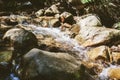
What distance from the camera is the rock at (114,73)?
6345mm

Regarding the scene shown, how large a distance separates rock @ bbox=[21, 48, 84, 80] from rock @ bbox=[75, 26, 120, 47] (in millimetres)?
2766

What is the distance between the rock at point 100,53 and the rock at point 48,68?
1.79m

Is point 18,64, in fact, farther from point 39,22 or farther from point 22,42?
point 39,22

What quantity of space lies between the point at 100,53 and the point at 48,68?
109 inches

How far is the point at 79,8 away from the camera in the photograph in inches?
489

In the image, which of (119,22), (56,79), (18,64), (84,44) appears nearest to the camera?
(56,79)

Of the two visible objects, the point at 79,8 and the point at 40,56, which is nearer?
the point at 40,56

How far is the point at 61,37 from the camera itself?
942 centimetres

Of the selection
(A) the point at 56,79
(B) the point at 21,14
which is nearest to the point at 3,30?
(B) the point at 21,14

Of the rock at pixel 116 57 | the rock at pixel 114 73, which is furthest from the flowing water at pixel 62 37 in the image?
the rock at pixel 114 73

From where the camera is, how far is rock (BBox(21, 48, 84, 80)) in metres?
4.98

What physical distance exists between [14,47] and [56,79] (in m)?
2.61

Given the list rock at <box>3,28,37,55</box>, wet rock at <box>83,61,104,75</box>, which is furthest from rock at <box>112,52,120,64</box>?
rock at <box>3,28,37,55</box>

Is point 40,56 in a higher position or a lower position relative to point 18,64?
higher
